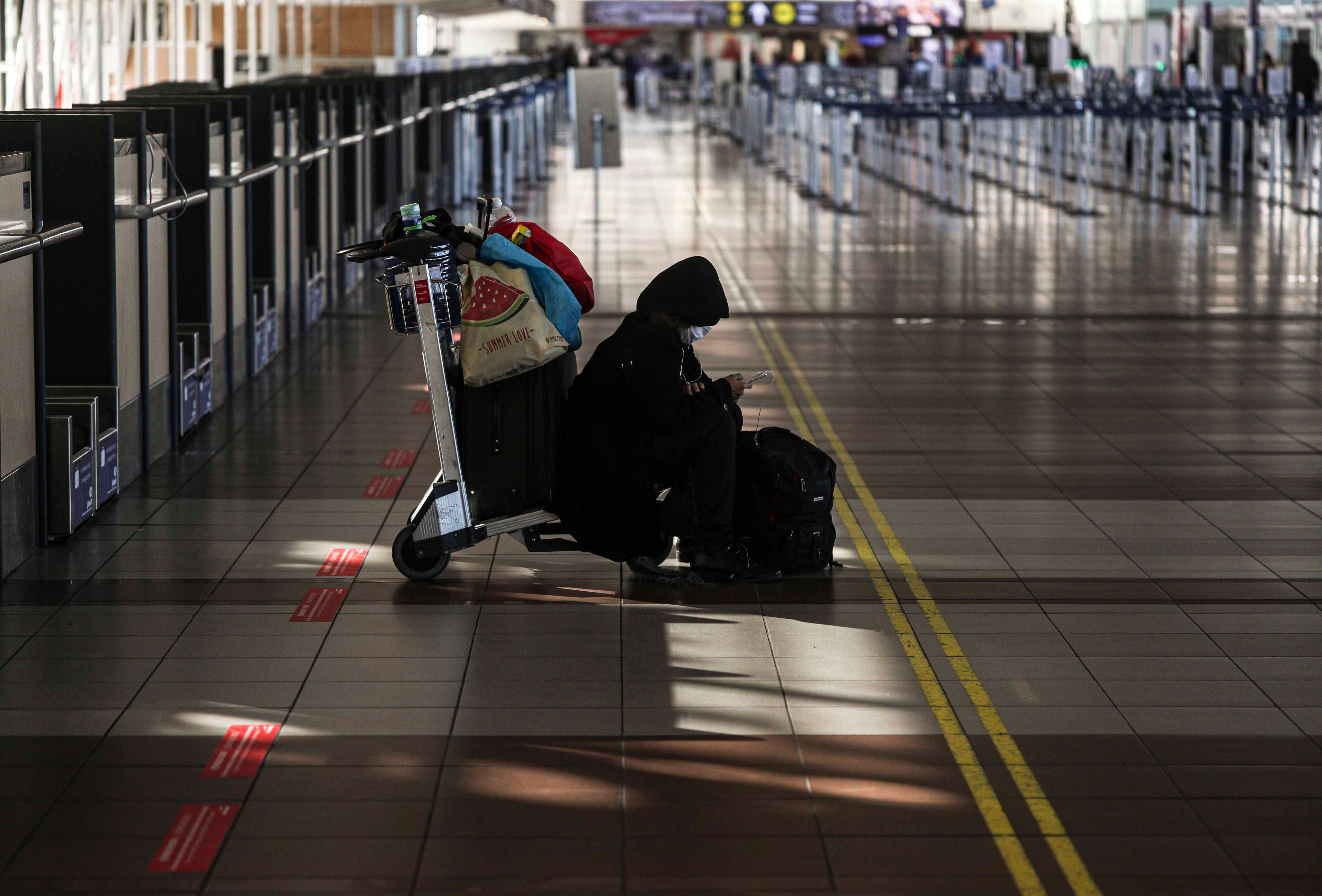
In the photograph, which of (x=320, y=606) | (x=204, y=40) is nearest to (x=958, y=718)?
(x=320, y=606)

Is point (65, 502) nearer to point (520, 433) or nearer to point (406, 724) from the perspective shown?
point (520, 433)

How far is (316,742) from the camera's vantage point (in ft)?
15.3

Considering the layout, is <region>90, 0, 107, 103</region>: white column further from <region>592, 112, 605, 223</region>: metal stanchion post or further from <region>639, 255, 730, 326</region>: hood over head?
<region>639, 255, 730, 326</region>: hood over head

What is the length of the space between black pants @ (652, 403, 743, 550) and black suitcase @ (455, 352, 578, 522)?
39 centimetres

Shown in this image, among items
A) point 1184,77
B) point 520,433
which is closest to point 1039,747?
point 520,433

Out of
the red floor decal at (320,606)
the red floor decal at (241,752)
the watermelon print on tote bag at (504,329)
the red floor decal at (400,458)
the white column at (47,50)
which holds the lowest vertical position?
the red floor decal at (241,752)

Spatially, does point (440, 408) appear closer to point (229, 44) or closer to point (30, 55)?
point (30, 55)

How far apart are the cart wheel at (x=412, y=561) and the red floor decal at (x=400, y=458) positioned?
2079 mm

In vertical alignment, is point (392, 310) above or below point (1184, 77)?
below

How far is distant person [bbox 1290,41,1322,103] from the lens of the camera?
2561cm

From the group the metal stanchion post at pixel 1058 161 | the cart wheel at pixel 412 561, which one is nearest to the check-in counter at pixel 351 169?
the cart wheel at pixel 412 561

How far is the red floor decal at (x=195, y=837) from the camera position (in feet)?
12.8

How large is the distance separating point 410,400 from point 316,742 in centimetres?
550

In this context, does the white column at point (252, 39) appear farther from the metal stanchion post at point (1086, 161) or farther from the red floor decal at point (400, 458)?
the red floor decal at point (400, 458)
